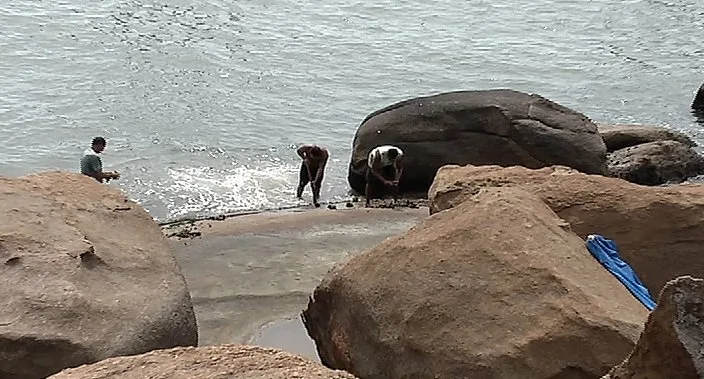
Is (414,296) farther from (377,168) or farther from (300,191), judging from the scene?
(300,191)

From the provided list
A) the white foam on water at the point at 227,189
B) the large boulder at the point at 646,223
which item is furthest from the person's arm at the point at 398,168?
the large boulder at the point at 646,223

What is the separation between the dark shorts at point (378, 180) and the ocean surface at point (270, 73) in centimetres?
69

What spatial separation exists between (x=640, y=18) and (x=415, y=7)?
673 centimetres

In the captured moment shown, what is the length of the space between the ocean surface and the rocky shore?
6622 mm

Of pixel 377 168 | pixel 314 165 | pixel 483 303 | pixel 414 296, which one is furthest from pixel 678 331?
pixel 314 165

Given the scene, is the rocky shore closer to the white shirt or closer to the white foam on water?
the white shirt

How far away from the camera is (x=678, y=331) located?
2.93 meters

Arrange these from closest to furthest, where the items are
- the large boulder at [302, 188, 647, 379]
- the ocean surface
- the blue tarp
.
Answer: the large boulder at [302, 188, 647, 379]
the blue tarp
the ocean surface

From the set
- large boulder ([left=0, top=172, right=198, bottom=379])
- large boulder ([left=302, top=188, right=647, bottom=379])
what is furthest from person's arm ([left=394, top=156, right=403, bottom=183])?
large boulder ([left=302, top=188, right=647, bottom=379])

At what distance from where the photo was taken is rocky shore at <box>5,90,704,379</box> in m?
3.49

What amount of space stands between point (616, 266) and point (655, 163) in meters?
9.01

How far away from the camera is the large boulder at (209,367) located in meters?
3.30

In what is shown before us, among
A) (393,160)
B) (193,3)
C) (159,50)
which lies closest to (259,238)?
(393,160)

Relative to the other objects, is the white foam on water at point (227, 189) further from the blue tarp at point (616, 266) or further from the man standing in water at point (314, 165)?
the blue tarp at point (616, 266)
